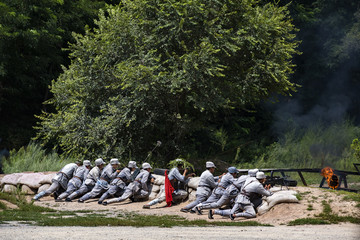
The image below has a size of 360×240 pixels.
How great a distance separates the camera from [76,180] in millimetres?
18438

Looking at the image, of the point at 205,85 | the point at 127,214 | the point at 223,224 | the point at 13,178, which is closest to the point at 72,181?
the point at 13,178

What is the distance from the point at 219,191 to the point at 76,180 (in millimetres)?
5877

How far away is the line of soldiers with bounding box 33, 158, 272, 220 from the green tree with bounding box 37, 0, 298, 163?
10.9 ft

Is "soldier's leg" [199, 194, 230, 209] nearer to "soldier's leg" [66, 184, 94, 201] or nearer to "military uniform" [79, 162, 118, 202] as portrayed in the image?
"military uniform" [79, 162, 118, 202]

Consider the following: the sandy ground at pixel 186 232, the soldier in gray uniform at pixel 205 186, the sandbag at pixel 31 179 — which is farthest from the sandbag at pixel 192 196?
the sandbag at pixel 31 179

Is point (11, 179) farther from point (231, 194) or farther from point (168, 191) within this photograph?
point (231, 194)

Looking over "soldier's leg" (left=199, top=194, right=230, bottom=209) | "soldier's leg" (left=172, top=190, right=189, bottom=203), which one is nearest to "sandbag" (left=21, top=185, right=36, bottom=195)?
"soldier's leg" (left=172, top=190, right=189, bottom=203)

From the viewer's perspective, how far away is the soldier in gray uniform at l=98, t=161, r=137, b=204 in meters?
17.5

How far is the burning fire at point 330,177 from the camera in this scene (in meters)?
15.6

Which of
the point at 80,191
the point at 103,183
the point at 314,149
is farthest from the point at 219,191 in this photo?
the point at 314,149

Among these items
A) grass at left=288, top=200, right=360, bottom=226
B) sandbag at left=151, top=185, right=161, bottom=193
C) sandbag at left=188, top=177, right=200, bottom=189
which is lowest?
grass at left=288, top=200, right=360, bottom=226

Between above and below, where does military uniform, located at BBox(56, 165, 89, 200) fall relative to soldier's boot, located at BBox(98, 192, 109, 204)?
above

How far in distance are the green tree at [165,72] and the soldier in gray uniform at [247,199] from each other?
7294 millimetres

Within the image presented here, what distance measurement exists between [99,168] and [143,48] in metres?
5.85
